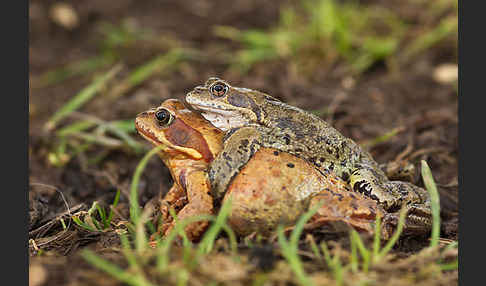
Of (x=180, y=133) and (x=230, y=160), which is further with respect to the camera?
(x=180, y=133)

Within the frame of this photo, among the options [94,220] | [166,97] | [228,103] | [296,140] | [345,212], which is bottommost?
[94,220]

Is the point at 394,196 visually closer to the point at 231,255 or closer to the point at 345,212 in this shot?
the point at 345,212

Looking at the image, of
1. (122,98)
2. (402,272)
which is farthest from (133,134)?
(402,272)

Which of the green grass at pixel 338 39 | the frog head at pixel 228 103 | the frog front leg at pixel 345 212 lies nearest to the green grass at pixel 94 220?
the frog head at pixel 228 103

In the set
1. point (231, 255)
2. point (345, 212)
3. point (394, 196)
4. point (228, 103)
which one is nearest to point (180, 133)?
point (228, 103)


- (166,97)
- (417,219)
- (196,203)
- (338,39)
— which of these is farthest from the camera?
(338,39)

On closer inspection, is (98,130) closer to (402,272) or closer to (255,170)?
(255,170)
